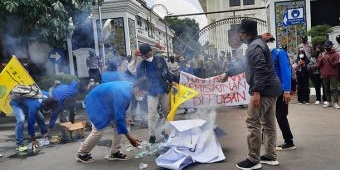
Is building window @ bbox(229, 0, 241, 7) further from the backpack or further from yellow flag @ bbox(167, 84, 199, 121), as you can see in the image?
the backpack

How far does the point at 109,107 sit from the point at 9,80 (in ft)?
9.64

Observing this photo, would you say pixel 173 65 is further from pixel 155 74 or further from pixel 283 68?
pixel 283 68

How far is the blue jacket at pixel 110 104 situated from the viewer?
592cm

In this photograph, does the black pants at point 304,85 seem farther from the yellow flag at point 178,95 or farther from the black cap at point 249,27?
the black cap at point 249,27

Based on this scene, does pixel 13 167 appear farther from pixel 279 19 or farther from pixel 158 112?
pixel 279 19

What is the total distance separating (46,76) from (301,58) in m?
7.46

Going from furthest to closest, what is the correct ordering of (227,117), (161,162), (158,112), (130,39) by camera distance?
(130,39) < (227,117) < (158,112) < (161,162)

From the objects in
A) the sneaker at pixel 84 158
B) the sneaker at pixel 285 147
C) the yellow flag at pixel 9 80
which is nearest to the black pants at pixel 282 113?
the sneaker at pixel 285 147

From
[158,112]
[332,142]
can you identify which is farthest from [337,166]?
[158,112]

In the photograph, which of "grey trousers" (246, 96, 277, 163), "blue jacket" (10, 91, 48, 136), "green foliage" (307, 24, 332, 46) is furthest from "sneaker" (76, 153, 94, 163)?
"green foliage" (307, 24, 332, 46)

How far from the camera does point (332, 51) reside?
10.0m

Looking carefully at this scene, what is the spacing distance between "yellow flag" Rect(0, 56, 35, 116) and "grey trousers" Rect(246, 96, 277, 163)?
4.61 meters

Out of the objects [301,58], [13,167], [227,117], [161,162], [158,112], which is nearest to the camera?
[161,162]

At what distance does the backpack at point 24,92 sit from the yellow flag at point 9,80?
525 mm
